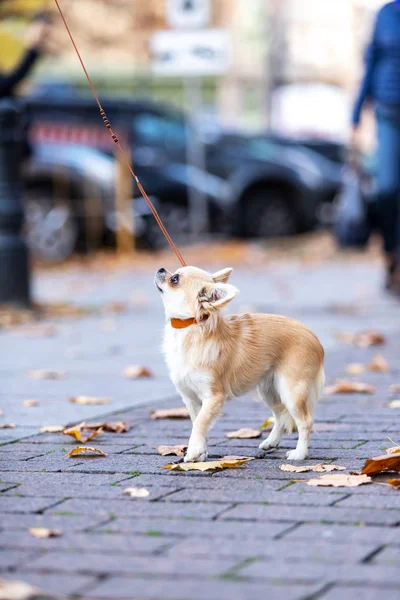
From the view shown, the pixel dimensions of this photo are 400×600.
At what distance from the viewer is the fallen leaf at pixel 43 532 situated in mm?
3262

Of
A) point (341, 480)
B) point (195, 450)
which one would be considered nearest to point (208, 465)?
point (195, 450)

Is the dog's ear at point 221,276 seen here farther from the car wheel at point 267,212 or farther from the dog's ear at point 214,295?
the car wheel at point 267,212

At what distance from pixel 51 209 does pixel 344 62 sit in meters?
13.1

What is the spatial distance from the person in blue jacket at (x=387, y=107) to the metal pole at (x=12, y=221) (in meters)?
3.11

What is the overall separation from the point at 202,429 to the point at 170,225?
13444 millimetres

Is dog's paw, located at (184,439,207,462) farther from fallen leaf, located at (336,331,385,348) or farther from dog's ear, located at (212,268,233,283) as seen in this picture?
fallen leaf, located at (336,331,385,348)

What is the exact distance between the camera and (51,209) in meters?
16.8

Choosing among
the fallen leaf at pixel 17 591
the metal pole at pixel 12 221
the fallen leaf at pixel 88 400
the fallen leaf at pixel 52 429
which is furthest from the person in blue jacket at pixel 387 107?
the fallen leaf at pixel 17 591

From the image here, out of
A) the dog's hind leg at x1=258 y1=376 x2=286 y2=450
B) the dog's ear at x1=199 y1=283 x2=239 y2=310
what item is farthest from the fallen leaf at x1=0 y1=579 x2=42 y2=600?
the dog's hind leg at x1=258 y1=376 x2=286 y2=450

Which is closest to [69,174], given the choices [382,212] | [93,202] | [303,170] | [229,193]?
[93,202]

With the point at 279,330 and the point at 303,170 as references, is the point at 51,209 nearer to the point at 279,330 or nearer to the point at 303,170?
the point at 303,170

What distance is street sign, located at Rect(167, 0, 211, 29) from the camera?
12680mm

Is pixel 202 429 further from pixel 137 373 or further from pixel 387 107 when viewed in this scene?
pixel 387 107

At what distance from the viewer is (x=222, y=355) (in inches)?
168
